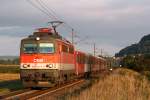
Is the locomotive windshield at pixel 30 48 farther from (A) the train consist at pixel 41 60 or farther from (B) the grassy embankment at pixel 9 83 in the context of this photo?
(B) the grassy embankment at pixel 9 83

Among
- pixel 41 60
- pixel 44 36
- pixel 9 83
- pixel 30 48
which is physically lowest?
pixel 9 83

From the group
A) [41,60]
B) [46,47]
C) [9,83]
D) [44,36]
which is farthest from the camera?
[9,83]

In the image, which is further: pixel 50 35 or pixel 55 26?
pixel 55 26

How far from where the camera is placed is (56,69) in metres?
28.6

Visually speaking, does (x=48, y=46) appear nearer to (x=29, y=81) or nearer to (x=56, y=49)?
(x=56, y=49)

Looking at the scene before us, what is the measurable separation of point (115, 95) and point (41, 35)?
37.2ft

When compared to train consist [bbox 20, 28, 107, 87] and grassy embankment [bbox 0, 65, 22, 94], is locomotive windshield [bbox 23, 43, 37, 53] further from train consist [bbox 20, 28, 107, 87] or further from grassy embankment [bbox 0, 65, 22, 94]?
grassy embankment [bbox 0, 65, 22, 94]

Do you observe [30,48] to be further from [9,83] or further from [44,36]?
[9,83]

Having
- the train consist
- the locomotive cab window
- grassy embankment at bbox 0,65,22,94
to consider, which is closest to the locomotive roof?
the train consist

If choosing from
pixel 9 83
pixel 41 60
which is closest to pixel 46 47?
pixel 41 60

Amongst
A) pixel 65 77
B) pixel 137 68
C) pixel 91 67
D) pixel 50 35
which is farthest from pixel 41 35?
pixel 137 68

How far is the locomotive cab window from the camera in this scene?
2914 centimetres

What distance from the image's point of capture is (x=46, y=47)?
29.3m

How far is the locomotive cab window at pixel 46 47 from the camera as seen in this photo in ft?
95.6
